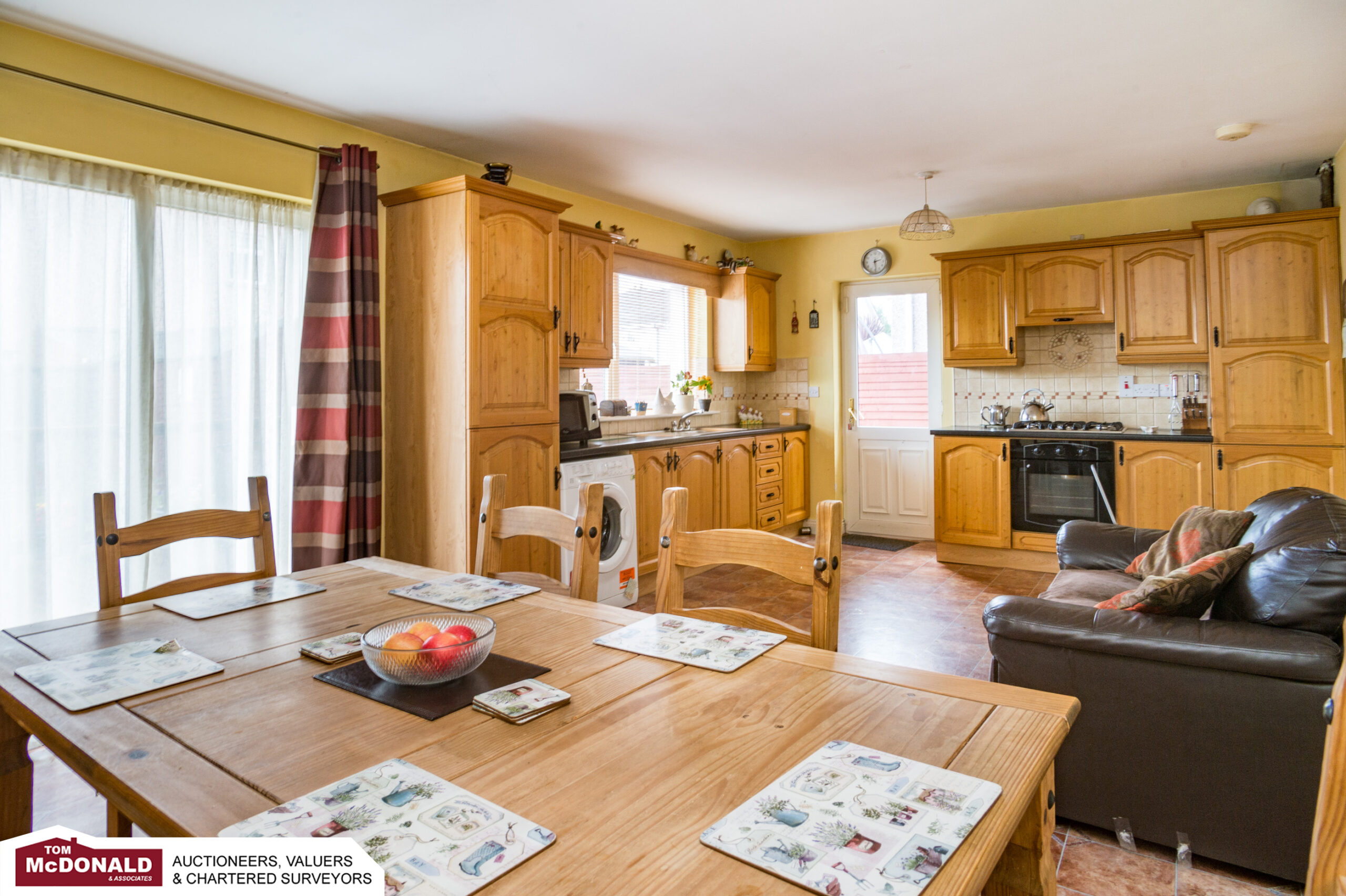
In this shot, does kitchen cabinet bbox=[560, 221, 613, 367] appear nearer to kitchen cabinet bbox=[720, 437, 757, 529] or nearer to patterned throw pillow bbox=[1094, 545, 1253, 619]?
kitchen cabinet bbox=[720, 437, 757, 529]

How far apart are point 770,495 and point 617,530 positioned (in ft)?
6.43

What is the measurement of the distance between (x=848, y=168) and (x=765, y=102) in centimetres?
121

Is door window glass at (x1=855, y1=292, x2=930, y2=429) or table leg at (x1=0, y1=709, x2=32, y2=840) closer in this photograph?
table leg at (x1=0, y1=709, x2=32, y2=840)

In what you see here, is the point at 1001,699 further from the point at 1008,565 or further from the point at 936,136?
the point at 1008,565

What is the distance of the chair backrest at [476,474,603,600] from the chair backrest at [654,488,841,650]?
0.59ft

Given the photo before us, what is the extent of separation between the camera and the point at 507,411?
3631mm

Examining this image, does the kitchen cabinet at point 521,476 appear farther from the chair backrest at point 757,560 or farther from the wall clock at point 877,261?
the wall clock at point 877,261

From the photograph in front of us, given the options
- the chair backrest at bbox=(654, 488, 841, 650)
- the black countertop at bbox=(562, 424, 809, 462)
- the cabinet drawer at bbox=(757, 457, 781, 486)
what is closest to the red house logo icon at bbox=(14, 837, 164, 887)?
the chair backrest at bbox=(654, 488, 841, 650)

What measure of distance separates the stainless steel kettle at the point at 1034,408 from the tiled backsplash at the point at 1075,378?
0.10 feet

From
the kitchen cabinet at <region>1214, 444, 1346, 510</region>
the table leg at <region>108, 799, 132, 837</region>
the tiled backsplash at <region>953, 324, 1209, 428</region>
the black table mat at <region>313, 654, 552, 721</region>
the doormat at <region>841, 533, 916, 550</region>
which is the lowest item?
the doormat at <region>841, 533, 916, 550</region>

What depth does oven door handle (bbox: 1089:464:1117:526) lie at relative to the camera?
4817 mm

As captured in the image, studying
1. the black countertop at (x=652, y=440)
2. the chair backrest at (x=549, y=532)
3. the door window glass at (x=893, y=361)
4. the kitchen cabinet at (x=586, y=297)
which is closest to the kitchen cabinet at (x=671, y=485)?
the black countertop at (x=652, y=440)

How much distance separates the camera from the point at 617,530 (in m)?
4.35

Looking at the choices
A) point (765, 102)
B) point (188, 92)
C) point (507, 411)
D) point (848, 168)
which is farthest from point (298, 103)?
point (848, 168)
